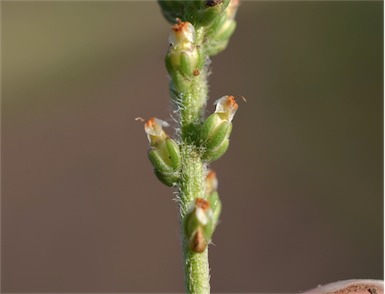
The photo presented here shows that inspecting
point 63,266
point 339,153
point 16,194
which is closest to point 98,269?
point 63,266

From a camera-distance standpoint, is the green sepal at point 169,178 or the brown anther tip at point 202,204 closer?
the brown anther tip at point 202,204

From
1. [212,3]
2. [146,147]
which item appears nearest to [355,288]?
[212,3]

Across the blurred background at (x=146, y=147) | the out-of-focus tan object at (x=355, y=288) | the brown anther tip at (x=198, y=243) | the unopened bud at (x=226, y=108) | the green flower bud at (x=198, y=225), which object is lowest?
the out-of-focus tan object at (x=355, y=288)

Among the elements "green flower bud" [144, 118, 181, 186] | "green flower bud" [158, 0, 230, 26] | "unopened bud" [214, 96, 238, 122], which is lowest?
"green flower bud" [144, 118, 181, 186]

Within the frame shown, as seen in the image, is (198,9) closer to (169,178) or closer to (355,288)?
(169,178)

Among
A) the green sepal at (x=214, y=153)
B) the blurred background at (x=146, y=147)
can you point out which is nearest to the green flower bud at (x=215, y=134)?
the green sepal at (x=214, y=153)

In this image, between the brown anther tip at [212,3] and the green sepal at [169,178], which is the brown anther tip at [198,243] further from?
the brown anther tip at [212,3]

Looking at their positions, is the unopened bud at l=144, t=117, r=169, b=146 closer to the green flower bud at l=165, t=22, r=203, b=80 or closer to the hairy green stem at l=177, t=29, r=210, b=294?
the hairy green stem at l=177, t=29, r=210, b=294

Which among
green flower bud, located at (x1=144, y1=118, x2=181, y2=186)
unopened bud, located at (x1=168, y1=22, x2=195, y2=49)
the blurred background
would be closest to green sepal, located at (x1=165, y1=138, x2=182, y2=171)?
green flower bud, located at (x1=144, y1=118, x2=181, y2=186)
